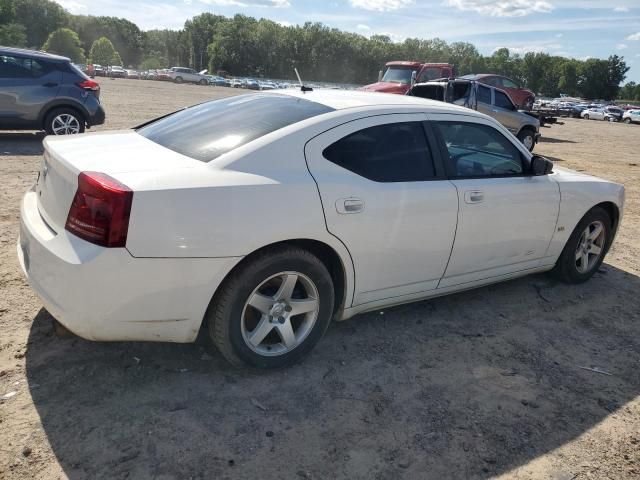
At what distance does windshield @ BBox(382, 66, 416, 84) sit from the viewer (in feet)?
55.2

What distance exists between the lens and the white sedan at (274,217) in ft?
8.59

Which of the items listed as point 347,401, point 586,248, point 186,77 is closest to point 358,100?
point 347,401

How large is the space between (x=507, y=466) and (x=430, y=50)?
493 ft

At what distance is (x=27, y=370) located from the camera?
2982 millimetres

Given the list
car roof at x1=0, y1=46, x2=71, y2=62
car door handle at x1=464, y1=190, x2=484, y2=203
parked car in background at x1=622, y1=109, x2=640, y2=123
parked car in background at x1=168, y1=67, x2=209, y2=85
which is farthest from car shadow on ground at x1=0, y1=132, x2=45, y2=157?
parked car in background at x1=168, y1=67, x2=209, y2=85

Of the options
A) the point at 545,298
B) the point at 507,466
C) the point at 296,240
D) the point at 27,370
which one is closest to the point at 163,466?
the point at 27,370

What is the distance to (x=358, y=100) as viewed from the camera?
3.70m

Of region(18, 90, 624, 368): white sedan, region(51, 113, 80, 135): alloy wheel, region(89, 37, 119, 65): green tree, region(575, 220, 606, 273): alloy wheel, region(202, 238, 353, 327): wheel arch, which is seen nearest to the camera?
region(18, 90, 624, 368): white sedan

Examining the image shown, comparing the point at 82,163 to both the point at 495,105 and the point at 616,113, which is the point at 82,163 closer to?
the point at 495,105

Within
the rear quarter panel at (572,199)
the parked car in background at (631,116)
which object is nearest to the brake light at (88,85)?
the rear quarter panel at (572,199)

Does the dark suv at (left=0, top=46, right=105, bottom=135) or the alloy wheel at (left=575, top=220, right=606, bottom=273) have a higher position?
the dark suv at (left=0, top=46, right=105, bottom=135)

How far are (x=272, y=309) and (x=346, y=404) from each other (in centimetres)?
66

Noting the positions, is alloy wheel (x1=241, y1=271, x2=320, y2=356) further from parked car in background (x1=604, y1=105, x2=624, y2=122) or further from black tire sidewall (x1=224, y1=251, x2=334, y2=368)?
parked car in background (x1=604, y1=105, x2=624, y2=122)

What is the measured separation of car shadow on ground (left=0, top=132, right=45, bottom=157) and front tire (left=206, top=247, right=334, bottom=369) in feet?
24.1
